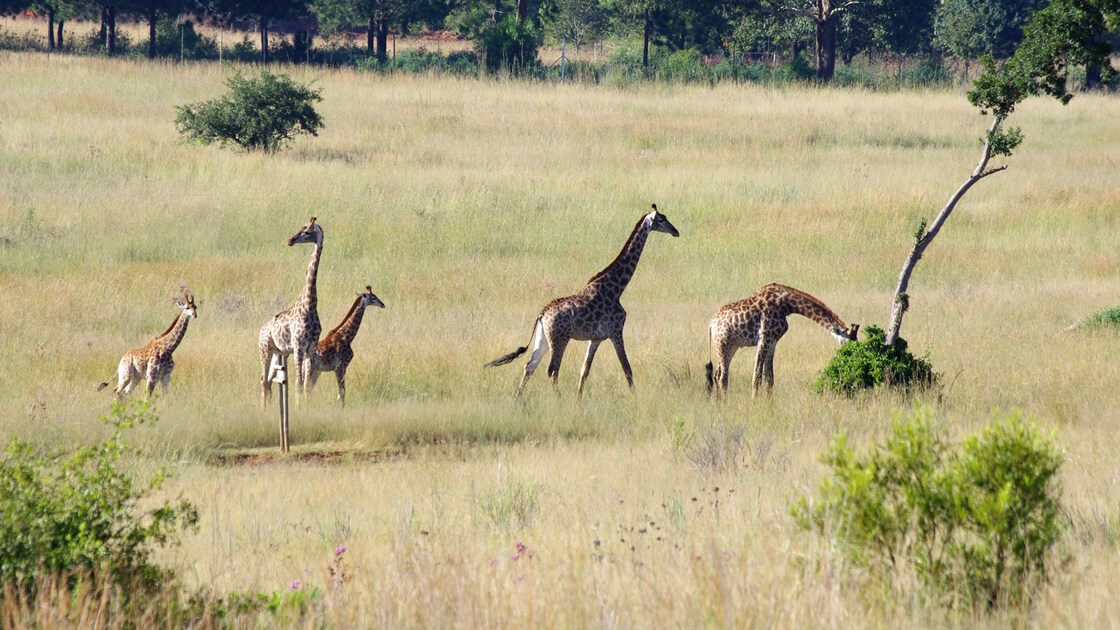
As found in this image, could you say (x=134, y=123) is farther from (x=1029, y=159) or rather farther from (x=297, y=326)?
(x=1029, y=159)

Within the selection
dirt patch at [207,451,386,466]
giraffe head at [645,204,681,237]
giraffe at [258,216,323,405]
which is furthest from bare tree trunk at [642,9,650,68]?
dirt patch at [207,451,386,466]

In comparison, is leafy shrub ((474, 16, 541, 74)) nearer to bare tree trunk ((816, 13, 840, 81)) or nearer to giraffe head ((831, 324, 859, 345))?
bare tree trunk ((816, 13, 840, 81))

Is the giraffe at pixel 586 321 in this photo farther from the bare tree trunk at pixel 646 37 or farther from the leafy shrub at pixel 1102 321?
the bare tree trunk at pixel 646 37

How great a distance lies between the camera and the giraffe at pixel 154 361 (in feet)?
33.8

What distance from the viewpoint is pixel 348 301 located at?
51.5 ft

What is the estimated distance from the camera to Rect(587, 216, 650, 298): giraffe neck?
10688mm

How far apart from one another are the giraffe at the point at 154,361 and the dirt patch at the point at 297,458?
1.51m

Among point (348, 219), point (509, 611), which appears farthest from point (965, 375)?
point (348, 219)

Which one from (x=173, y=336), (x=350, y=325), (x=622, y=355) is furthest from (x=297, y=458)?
(x=622, y=355)

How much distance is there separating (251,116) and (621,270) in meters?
17.5

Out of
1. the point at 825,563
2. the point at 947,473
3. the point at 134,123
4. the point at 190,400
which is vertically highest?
the point at 134,123

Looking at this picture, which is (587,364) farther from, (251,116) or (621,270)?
(251,116)

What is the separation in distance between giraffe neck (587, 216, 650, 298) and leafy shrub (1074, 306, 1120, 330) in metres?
6.51

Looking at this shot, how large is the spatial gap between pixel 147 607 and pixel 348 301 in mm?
10924
